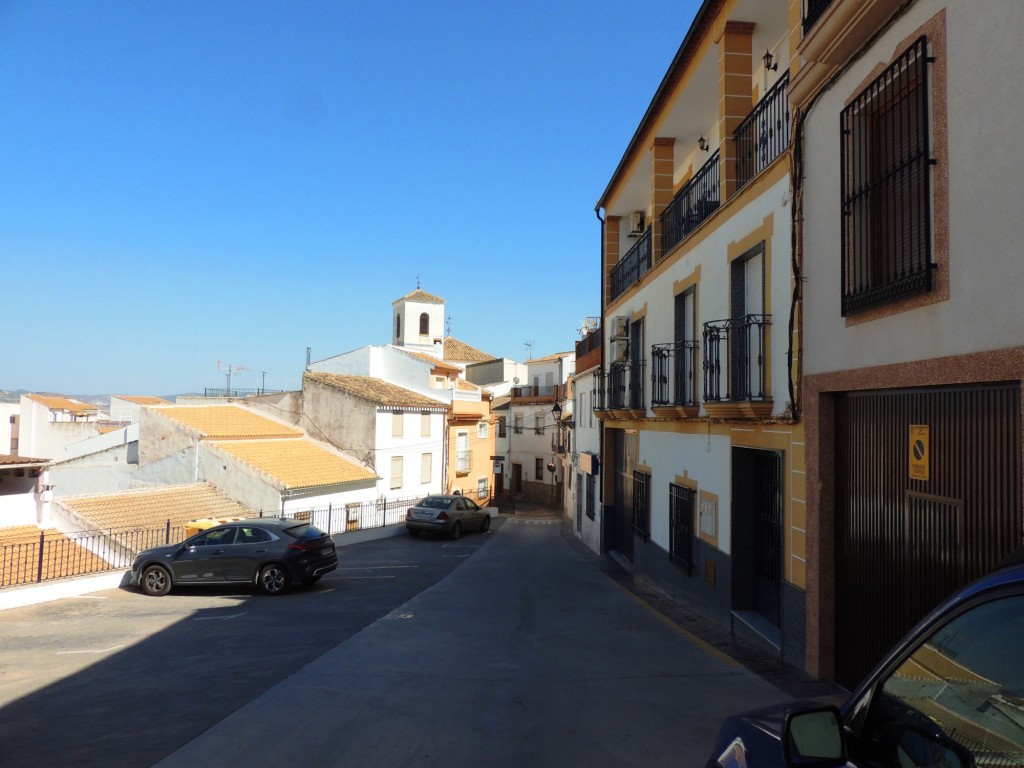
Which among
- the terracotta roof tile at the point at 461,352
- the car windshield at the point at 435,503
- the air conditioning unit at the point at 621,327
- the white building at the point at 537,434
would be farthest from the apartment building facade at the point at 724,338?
the terracotta roof tile at the point at 461,352

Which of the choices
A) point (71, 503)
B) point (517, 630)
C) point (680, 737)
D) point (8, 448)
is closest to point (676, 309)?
point (517, 630)

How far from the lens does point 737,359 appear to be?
884 cm

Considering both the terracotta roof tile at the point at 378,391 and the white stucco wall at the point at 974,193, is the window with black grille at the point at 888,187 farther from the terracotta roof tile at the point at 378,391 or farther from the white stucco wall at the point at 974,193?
the terracotta roof tile at the point at 378,391

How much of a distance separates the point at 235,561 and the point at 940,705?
13.0 metres

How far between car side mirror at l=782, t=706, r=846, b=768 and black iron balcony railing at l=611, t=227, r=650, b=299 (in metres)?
12.9

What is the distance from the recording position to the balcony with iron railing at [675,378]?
11.1 metres

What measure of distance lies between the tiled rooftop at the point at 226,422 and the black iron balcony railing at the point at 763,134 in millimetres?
22418

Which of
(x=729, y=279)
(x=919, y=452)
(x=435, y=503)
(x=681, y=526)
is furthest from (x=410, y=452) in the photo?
(x=919, y=452)

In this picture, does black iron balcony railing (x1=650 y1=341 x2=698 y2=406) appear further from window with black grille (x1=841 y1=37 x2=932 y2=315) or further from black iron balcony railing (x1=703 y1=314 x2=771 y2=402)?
window with black grille (x1=841 y1=37 x2=932 y2=315)

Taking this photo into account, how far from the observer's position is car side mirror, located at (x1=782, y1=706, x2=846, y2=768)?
7.48ft

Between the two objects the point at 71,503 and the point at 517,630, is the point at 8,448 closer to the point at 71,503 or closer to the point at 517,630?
the point at 71,503

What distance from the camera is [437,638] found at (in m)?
8.93

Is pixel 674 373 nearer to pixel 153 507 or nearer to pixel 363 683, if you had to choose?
pixel 363 683

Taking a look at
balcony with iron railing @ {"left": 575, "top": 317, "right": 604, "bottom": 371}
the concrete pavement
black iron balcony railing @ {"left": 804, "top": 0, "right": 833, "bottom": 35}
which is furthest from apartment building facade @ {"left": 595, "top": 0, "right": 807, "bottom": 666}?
balcony with iron railing @ {"left": 575, "top": 317, "right": 604, "bottom": 371}
